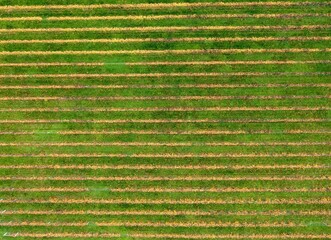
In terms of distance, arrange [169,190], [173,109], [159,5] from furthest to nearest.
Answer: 1. [169,190]
2. [173,109]
3. [159,5]

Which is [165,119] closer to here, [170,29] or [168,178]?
[168,178]

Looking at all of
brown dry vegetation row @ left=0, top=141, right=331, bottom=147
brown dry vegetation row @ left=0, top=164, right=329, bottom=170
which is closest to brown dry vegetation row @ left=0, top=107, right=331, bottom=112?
brown dry vegetation row @ left=0, top=141, right=331, bottom=147

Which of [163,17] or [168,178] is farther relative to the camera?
[168,178]

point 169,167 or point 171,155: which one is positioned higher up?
point 171,155

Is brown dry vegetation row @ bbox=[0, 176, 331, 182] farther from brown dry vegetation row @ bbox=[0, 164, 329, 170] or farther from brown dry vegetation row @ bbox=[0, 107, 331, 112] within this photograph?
brown dry vegetation row @ bbox=[0, 107, 331, 112]

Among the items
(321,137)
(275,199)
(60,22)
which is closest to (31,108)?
(60,22)

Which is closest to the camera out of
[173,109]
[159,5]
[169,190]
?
[159,5]

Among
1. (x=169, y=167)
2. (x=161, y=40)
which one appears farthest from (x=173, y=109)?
(x=161, y=40)

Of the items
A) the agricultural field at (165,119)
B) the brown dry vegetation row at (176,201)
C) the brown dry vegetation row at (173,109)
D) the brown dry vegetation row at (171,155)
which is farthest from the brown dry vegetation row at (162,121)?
the brown dry vegetation row at (176,201)

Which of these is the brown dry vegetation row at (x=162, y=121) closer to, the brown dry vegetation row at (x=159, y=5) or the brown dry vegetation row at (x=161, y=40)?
the brown dry vegetation row at (x=161, y=40)
